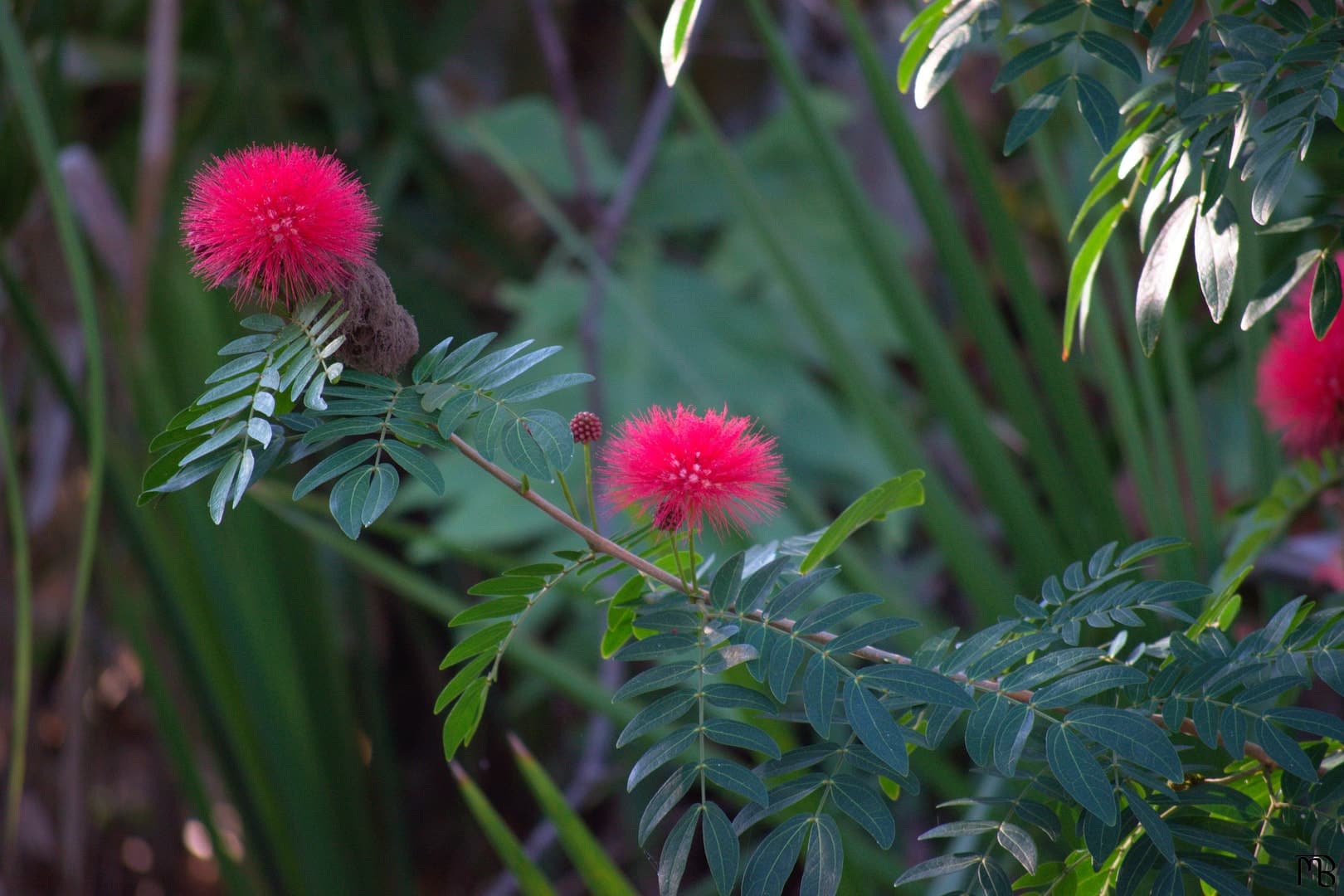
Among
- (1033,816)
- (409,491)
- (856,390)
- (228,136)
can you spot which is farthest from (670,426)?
(228,136)

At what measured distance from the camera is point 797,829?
305mm

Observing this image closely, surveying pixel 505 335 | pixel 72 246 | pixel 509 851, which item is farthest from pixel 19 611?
pixel 505 335

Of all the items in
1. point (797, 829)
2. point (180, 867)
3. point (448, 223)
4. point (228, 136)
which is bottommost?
point (180, 867)

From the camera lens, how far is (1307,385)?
1.70 feet

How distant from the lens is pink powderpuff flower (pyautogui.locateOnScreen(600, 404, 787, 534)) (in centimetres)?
33

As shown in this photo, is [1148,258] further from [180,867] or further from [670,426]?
[180,867]

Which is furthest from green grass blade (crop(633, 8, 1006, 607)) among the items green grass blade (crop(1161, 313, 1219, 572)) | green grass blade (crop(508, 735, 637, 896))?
green grass blade (crop(508, 735, 637, 896))

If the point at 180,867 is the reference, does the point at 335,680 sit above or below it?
above

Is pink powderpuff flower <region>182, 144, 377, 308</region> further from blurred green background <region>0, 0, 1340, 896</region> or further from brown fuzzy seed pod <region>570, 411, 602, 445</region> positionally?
blurred green background <region>0, 0, 1340, 896</region>

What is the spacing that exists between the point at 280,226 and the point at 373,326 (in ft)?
0.13

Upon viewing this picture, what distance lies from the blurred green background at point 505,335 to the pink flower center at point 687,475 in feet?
1.18

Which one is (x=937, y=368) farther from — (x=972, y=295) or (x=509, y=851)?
(x=509, y=851)

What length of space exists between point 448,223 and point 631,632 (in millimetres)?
1005

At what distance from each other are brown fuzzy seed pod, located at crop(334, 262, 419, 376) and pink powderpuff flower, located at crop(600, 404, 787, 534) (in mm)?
78
